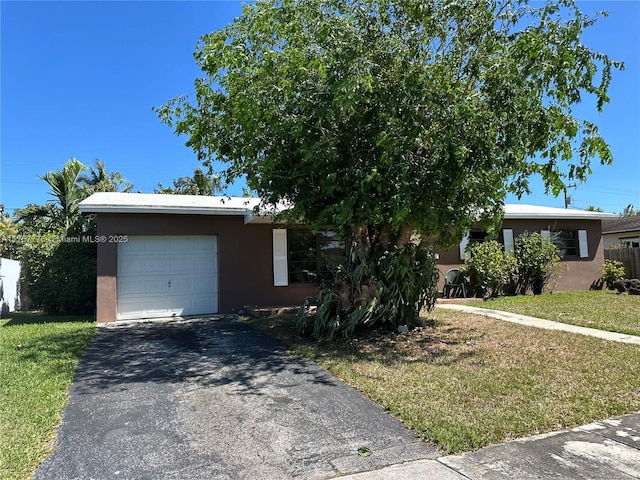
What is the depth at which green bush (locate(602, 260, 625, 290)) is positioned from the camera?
15.6m

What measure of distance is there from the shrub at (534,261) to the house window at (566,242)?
141cm

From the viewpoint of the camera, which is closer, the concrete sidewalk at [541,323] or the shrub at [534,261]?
the concrete sidewalk at [541,323]

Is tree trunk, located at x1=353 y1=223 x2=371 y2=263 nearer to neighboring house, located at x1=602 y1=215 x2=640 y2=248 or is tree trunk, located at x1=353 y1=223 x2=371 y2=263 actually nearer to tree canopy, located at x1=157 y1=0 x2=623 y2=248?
tree canopy, located at x1=157 y1=0 x2=623 y2=248

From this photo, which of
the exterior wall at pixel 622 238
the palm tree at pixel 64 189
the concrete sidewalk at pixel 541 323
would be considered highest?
the palm tree at pixel 64 189

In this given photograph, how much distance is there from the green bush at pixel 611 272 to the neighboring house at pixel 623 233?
22.1 ft

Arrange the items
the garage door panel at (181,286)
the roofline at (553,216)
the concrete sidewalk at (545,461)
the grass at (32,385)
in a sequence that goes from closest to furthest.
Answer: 1. the concrete sidewalk at (545,461)
2. the grass at (32,385)
3. the garage door panel at (181,286)
4. the roofline at (553,216)

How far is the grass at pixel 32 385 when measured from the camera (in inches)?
138

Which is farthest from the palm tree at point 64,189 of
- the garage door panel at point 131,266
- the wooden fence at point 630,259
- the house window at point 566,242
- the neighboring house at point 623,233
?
the neighboring house at point 623,233

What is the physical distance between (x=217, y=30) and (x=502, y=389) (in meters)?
6.64

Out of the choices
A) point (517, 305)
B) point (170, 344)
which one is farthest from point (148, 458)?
point (517, 305)

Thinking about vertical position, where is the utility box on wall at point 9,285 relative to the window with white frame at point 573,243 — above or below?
below

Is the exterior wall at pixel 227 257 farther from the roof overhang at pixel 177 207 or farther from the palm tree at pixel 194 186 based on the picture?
the palm tree at pixel 194 186

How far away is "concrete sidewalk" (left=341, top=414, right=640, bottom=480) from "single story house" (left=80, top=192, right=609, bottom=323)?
834 cm

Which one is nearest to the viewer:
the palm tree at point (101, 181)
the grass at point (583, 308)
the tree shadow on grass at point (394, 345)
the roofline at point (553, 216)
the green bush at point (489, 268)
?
the tree shadow on grass at point (394, 345)
